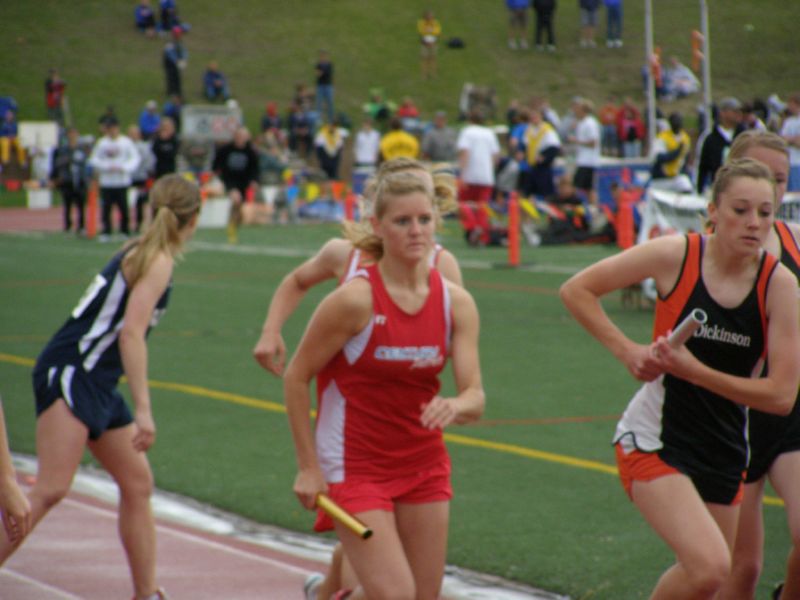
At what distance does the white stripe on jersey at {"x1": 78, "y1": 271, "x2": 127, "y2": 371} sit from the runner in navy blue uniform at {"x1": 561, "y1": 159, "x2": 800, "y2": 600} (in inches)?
83.9

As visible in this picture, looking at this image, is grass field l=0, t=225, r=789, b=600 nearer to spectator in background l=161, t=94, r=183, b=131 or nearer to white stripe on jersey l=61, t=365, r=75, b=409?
white stripe on jersey l=61, t=365, r=75, b=409

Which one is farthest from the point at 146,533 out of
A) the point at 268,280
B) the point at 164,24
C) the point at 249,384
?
the point at 164,24

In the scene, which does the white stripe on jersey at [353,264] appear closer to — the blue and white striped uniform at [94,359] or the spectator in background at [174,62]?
the blue and white striped uniform at [94,359]

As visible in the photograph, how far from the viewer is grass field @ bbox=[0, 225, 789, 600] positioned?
22.8 feet

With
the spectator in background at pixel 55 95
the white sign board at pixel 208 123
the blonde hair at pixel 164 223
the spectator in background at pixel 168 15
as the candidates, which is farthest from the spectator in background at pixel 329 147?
the blonde hair at pixel 164 223

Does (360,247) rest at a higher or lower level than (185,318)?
higher

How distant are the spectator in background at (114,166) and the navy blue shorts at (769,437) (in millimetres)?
21501

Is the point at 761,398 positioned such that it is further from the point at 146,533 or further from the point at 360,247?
the point at 146,533

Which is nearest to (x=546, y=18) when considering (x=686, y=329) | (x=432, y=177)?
(x=432, y=177)

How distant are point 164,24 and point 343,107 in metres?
7.02

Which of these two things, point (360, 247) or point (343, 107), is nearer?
point (360, 247)

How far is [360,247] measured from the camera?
4.99 m

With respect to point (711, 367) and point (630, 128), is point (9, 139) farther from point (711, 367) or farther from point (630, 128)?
point (711, 367)

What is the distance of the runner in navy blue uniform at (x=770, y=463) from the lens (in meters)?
5.17
